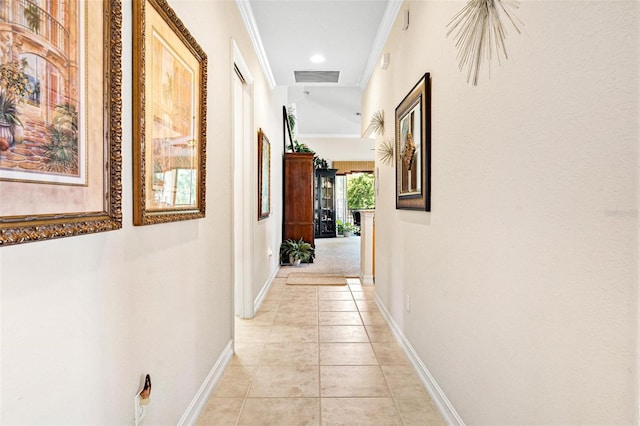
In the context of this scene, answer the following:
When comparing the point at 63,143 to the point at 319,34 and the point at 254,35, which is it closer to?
the point at 254,35

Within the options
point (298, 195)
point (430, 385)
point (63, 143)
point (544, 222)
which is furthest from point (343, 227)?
point (63, 143)

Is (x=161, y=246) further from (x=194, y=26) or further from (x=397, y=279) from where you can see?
(x=397, y=279)

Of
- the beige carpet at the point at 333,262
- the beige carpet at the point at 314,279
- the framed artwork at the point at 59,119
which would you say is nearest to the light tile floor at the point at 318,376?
the beige carpet at the point at 314,279

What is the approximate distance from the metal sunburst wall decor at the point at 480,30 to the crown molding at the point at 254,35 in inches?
70.7

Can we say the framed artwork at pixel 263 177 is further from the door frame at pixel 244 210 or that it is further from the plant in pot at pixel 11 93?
the plant in pot at pixel 11 93

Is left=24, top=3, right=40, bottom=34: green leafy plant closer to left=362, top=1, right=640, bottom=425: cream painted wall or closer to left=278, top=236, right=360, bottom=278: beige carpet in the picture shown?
left=362, top=1, right=640, bottom=425: cream painted wall

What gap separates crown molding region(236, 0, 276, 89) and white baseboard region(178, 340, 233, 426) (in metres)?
2.55

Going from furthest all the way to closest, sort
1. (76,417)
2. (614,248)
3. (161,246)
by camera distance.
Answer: (161,246) → (76,417) → (614,248)

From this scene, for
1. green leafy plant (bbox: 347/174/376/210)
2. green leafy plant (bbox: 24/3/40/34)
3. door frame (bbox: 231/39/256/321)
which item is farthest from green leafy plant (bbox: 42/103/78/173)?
green leafy plant (bbox: 347/174/376/210)

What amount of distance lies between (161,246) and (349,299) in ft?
9.75

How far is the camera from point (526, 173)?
1.15 metres

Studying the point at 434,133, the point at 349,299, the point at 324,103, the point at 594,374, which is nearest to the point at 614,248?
the point at 594,374

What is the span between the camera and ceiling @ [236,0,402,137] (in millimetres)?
3004

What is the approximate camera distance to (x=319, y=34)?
11.5ft
